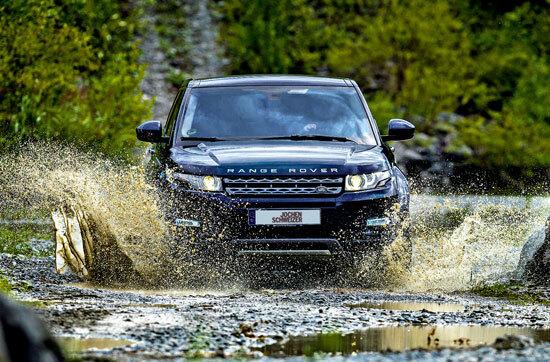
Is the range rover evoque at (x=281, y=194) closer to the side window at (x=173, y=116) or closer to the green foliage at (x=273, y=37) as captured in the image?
the side window at (x=173, y=116)

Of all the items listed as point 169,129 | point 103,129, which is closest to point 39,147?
point 103,129

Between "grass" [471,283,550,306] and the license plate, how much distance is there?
1449 mm

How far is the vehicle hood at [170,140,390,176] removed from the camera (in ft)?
35.3

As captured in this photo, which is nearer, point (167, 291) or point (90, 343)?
point (90, 343)

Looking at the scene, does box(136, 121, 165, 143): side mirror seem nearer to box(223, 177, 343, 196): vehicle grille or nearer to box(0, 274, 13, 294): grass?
box(223, 177, 343, 196): vehicle grille

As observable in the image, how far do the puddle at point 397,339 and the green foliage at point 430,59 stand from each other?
825 inches

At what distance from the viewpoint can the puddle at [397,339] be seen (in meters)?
7.23

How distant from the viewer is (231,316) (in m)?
8.43

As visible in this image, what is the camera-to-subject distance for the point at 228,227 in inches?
419

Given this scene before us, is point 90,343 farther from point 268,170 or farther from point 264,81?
point 264,81

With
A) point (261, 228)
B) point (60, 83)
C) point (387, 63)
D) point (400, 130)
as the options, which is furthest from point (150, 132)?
point (387, 63)

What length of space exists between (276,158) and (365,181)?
0.69m

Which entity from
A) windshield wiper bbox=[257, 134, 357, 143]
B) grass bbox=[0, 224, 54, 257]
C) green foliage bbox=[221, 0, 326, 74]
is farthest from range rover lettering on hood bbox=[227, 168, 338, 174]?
green foliage bbox=[221, 0, 326, 74]

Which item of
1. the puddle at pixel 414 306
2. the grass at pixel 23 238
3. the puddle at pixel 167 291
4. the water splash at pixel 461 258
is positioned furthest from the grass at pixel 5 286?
the water splash at pixel 461 258
